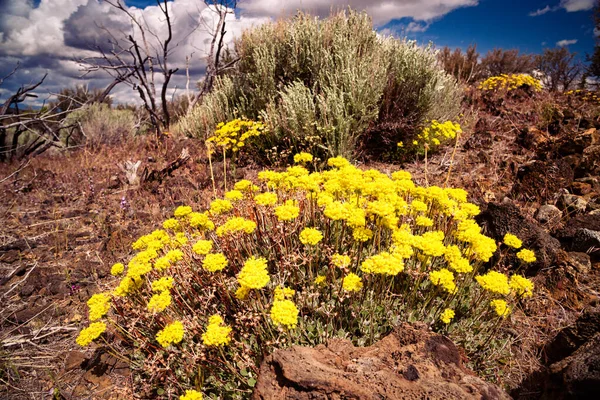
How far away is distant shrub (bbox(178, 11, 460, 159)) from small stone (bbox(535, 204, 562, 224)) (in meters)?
2.79

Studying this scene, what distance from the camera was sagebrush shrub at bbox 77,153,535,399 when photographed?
87.2 inches

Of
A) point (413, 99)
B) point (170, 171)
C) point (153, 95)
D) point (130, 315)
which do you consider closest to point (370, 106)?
point (413, 99)

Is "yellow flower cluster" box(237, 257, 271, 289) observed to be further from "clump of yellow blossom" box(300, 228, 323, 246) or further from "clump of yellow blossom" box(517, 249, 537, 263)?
"clump of yellow blossom" box(517, 249, 537, 263)

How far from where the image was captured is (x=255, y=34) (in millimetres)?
7922

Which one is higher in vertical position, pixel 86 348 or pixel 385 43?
pixel 385 43

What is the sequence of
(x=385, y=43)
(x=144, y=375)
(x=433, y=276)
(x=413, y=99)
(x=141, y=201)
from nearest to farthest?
(x=433, y=276) < (x=144, y=375) < (x=141, y=201) < (x=413, y=99) < (x=385, y=43)

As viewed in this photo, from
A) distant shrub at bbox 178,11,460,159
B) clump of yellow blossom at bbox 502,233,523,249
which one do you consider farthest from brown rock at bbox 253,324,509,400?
distant shrub at bbox 178,11,460,159

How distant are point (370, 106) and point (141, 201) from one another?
4.61m

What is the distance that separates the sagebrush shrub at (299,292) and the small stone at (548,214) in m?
1.68

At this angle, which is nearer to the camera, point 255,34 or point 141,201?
point 141,201

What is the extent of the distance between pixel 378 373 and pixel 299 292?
3.36ft

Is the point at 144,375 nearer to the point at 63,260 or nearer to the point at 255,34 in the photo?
the point at 63,260

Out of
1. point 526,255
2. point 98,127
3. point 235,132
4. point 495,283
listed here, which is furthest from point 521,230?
point 98,127

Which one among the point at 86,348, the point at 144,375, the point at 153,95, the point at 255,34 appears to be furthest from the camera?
the point at 153,95
